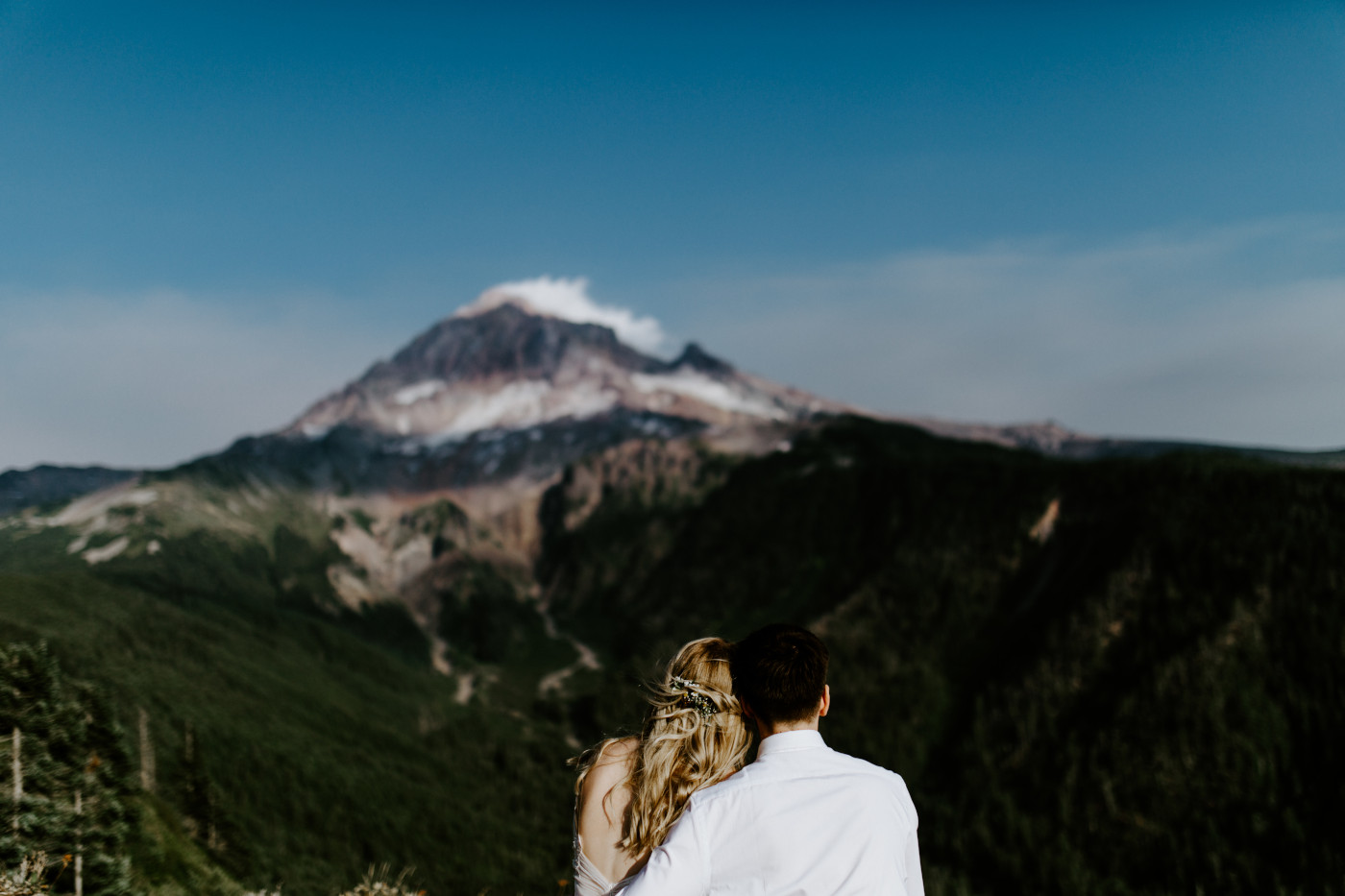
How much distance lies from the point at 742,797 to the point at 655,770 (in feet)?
3.41

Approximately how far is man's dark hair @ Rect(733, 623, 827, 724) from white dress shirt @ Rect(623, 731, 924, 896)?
0.49m

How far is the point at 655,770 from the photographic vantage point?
634 centimetres

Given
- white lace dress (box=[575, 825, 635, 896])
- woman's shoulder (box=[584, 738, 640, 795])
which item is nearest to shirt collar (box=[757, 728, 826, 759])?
woman's shoulder (box=[584, 738, 640, 795])

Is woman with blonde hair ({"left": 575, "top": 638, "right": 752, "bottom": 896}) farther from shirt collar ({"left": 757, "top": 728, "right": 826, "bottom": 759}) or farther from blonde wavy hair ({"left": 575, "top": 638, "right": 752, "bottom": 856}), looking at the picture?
shirt collar ({"left": 757, "top": 728, "right": 826, "bottom": 759})

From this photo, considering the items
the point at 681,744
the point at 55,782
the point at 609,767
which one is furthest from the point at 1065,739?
the point at 609,767

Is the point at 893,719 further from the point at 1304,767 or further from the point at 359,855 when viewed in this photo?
the point at 359,855

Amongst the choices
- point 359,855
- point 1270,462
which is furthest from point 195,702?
point 1270,462

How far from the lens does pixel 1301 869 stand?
125000mm

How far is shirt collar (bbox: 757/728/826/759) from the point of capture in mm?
5848

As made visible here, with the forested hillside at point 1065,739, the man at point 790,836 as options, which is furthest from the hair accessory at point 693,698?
the forested hillside at point 1065,739

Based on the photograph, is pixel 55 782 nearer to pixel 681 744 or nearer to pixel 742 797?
pixel 681 744

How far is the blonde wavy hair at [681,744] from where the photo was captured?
6.32 metres

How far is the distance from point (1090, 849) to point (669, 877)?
17048 cm

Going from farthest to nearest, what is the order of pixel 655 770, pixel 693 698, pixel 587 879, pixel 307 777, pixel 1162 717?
1. pixel 307 777
2. pixel 1162 717
3. pixel 693 698
4. pixel 587 879
5. pixel 655 770
